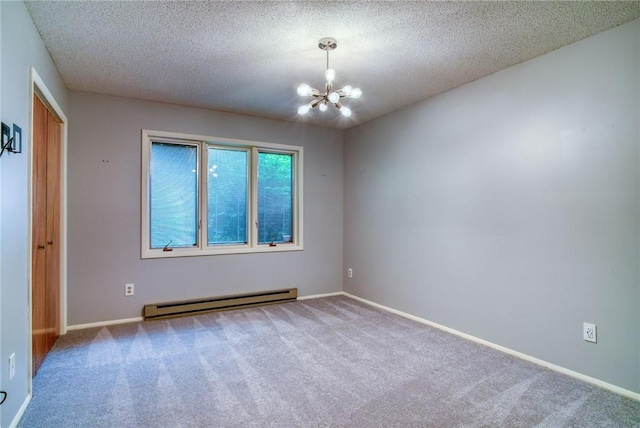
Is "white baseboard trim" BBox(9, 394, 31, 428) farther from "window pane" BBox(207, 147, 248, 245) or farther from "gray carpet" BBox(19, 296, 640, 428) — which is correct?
"window pane" BBox(207, 147, 248, 245)

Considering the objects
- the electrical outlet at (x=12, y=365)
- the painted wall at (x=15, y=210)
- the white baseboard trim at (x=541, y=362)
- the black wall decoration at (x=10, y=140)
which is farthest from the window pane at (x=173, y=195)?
the white baseboard trim at (x=541, y=362)

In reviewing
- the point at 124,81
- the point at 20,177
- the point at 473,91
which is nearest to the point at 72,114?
the point at 124,81

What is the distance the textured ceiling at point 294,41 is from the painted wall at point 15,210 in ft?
1.10

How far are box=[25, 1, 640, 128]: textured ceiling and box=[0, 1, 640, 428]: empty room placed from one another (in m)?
0.02

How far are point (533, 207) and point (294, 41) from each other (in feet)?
7.71

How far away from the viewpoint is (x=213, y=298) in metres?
4.20

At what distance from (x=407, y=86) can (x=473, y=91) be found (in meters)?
0.63

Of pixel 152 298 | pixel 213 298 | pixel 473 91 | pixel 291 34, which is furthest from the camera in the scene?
pixel 213 298

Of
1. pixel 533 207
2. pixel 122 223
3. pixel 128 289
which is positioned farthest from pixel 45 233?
pixel 533 207

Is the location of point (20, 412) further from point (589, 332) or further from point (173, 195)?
point (589, 332)

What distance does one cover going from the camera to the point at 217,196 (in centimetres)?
441

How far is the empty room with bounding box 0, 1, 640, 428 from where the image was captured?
214 centimetres

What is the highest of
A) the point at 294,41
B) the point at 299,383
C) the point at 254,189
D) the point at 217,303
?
the point at 294,41

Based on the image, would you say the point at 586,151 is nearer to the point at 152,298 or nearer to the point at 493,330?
the point at 493,330
